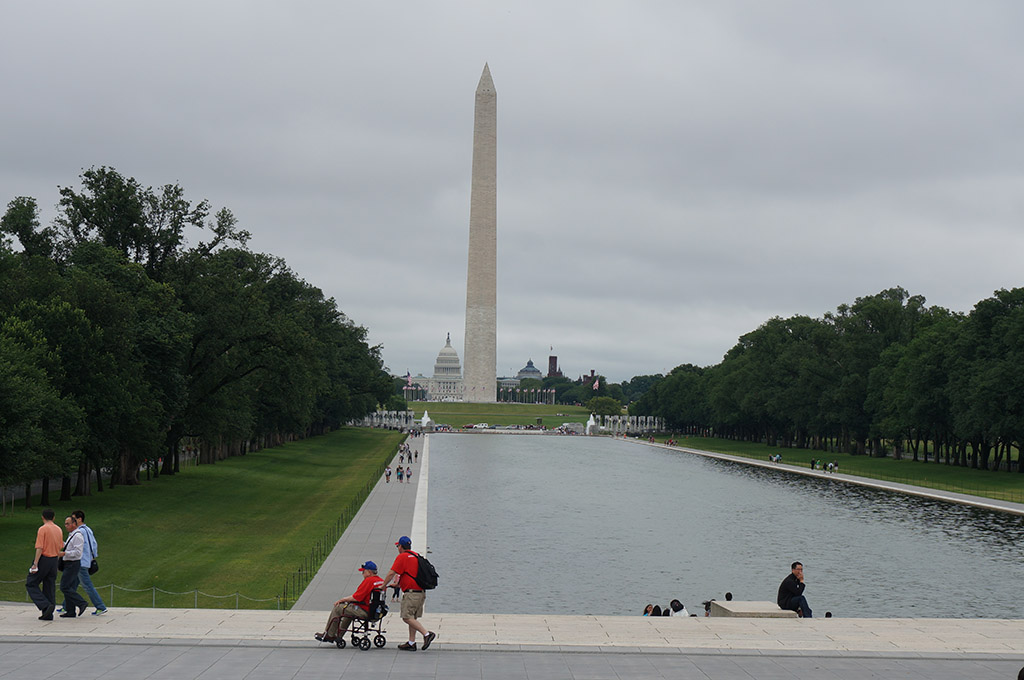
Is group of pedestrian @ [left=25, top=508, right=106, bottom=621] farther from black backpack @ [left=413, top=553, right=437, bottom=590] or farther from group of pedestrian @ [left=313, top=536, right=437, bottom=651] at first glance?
black backpack @ [left=413, top=553, right=437, bottom=590]

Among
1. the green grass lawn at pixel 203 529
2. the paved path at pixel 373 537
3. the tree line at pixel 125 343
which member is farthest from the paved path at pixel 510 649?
the tree line at pixel 125 343

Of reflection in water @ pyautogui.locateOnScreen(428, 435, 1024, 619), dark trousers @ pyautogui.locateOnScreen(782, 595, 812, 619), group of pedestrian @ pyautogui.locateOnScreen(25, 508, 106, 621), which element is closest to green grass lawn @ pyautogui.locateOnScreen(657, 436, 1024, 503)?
reflection in water @ pyautogui.locateOnScreen(428, 435, 1024, 619)

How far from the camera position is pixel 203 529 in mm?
35094

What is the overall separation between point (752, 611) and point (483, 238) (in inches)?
4760

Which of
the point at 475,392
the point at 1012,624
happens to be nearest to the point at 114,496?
the point at 1012,624

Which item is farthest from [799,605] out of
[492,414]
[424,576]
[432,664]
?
[492,414]

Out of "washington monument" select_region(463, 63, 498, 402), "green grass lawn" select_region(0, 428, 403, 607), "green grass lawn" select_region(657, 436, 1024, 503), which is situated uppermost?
"washington monument" select_region(463, 63, 498, 402)

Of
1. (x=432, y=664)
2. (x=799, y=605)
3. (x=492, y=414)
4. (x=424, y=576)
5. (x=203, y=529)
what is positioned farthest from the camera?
(x=492, y=414)

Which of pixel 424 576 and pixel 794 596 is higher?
pixel 424 576

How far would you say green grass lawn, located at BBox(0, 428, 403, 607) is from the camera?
81.8 feet

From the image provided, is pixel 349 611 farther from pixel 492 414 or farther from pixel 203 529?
pixel 492 414

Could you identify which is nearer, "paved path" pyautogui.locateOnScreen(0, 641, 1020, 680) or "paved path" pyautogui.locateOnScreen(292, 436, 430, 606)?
"paved path" pyautogui.locateOnScreen(0, 641, 1020, 680)

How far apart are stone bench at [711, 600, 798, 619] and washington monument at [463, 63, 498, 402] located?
118 meters

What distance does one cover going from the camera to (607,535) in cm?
3681
